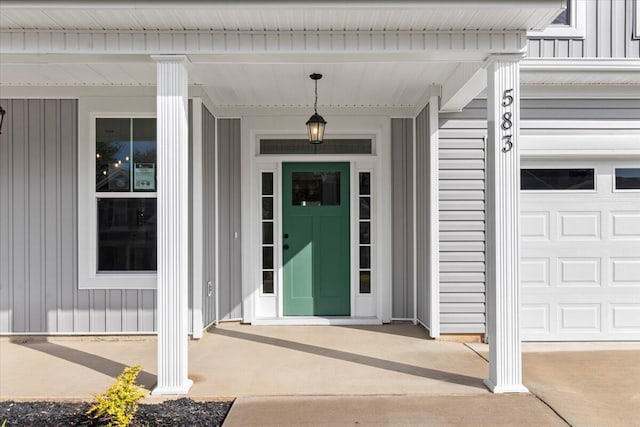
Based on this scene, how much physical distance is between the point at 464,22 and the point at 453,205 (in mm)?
2172

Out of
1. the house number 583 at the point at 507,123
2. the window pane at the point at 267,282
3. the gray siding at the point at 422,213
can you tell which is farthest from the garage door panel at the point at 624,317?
the window pane at the point at 267,282

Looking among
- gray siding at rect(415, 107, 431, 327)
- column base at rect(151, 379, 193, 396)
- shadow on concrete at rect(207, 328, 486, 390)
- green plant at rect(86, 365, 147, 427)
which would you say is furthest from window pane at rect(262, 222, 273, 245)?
green plant at rect(86, 365, 147, 427)

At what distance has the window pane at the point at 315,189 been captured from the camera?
564 cm

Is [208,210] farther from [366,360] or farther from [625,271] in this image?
[625,271]

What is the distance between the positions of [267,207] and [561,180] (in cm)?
330

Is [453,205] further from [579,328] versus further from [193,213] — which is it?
[193,213]

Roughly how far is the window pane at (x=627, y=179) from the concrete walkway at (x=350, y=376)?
1.64 meters

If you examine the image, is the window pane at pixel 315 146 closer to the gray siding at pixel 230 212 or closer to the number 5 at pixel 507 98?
the gray siding at pixel 230 212

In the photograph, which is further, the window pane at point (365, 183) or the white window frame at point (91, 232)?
the window pane at point (365, 183)

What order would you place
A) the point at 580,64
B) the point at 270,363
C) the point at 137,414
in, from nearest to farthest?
the point at 137,414, the point at 270,363, the point at 580,64

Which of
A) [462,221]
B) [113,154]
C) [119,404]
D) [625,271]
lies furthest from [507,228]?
[113,154]

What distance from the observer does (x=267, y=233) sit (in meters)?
5.64

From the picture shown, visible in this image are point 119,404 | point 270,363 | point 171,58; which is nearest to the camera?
point 119,404

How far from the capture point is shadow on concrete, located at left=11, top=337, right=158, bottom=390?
11.9ft
